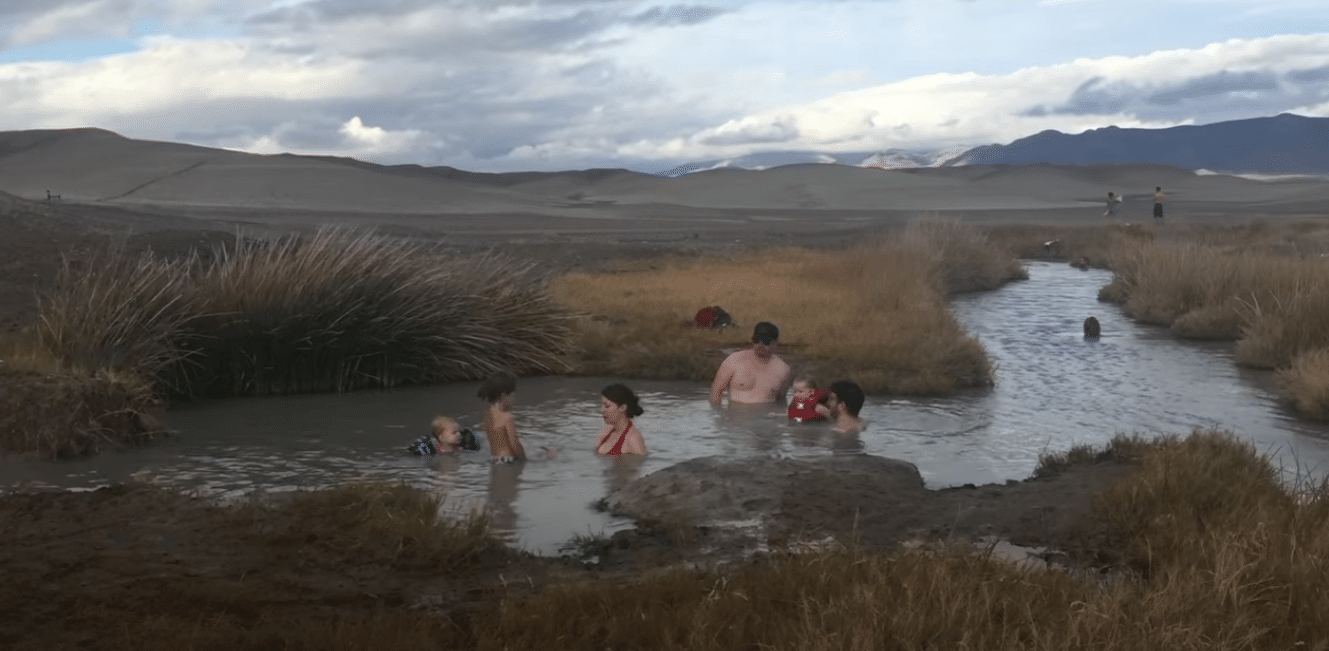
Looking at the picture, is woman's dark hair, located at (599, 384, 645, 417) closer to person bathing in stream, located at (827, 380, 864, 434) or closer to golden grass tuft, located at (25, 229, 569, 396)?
person bathing in stream, located at (827, 380, 864, 434)

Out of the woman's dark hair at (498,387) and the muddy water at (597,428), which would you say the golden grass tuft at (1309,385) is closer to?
the muddy water at (597,428)

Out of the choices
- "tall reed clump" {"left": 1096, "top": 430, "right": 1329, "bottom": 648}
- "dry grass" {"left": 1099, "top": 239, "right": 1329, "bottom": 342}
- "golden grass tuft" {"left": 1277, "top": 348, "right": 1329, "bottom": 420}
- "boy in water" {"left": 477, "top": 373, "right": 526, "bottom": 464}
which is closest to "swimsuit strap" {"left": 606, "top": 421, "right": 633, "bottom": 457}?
"boy in water" {"left": 477, "top": 373, "right": 526, "bottom": 464}

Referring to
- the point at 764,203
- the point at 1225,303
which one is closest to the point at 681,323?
the point at 1225,303

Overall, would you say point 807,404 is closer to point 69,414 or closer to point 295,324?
point 295,324

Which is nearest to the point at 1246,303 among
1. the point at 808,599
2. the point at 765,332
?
the point at 765,332

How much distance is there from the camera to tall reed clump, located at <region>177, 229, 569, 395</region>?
1286 cm

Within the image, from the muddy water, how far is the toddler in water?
0.53 ft

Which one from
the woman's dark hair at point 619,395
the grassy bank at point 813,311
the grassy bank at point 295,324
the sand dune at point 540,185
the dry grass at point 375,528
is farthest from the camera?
the sand dune at point 540,185

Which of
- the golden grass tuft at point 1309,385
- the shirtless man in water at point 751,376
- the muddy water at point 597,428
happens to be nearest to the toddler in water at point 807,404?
the muddy water at point 597,428

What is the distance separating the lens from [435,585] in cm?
637

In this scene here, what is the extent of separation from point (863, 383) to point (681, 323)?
3635mm

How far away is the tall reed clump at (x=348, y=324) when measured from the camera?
12.9m

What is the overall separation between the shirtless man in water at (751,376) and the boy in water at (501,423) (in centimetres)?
302

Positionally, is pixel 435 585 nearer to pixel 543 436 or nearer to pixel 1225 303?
pixel 543 436
